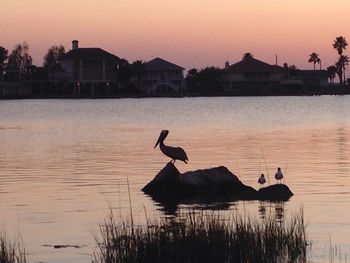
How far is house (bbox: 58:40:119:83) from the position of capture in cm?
18188

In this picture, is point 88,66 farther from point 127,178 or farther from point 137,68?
point 127,178

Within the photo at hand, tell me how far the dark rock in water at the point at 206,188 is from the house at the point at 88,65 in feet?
505

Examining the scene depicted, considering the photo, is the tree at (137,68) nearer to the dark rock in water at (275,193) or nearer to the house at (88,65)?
the house at (88,65)

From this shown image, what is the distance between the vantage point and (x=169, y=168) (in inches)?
1076

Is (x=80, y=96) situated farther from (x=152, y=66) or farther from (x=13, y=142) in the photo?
(x=13, y=142)

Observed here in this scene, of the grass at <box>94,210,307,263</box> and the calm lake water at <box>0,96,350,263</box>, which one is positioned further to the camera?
the calm lake water at <box>0,96,350,263</box>

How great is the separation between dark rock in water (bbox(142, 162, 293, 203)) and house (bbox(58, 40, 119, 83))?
15393 cm

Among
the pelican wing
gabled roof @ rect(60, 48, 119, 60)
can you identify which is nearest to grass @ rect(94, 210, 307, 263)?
the pelican wing

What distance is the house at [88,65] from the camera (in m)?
182

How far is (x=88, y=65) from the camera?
185 meters

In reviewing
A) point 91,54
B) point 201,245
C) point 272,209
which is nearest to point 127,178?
point 272,209

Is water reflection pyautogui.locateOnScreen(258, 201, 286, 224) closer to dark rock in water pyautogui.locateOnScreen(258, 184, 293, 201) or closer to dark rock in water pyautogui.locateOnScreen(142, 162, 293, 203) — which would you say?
dark rock in water pyautogui.locateOnScreen(258, 184, 293, 201)

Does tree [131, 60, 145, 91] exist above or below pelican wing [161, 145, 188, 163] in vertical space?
above

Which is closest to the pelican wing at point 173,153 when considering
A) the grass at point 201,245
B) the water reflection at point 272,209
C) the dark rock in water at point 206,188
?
the dark rock in water at point 206,188
